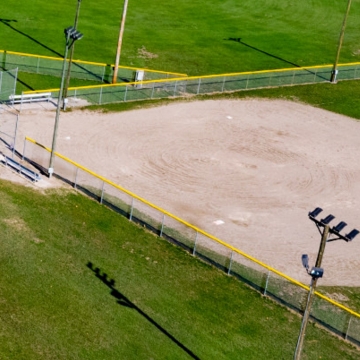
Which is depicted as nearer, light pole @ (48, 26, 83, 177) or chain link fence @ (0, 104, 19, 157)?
light pole @ (48, 26, 83, 177)

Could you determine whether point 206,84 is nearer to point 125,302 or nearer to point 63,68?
point 63,68

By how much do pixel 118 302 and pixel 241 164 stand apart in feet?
66.5

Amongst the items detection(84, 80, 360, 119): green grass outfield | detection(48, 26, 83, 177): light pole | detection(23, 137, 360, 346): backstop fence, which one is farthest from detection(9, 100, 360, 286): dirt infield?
detection(48, 26, 83, 177): light pole

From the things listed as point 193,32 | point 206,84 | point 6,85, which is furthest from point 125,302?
point 193,32

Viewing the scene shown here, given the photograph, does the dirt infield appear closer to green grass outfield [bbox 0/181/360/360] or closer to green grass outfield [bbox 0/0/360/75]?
green grass outfield [bbox 0/181/360/360]

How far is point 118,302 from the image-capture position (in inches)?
1517

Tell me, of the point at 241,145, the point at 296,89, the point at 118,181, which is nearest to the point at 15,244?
the point at 118,181

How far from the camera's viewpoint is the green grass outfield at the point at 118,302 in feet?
117

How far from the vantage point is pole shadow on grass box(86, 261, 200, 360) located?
36.1 metres

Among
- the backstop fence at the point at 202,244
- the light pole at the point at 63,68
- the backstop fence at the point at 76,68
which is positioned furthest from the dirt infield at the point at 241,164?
the backstop fence at the point at 76,68

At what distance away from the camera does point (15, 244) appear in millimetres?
41969

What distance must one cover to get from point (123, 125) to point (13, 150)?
33.4 ft

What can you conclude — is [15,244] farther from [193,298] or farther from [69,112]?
[69,112]

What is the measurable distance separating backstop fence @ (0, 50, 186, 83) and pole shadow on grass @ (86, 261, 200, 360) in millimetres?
28303
